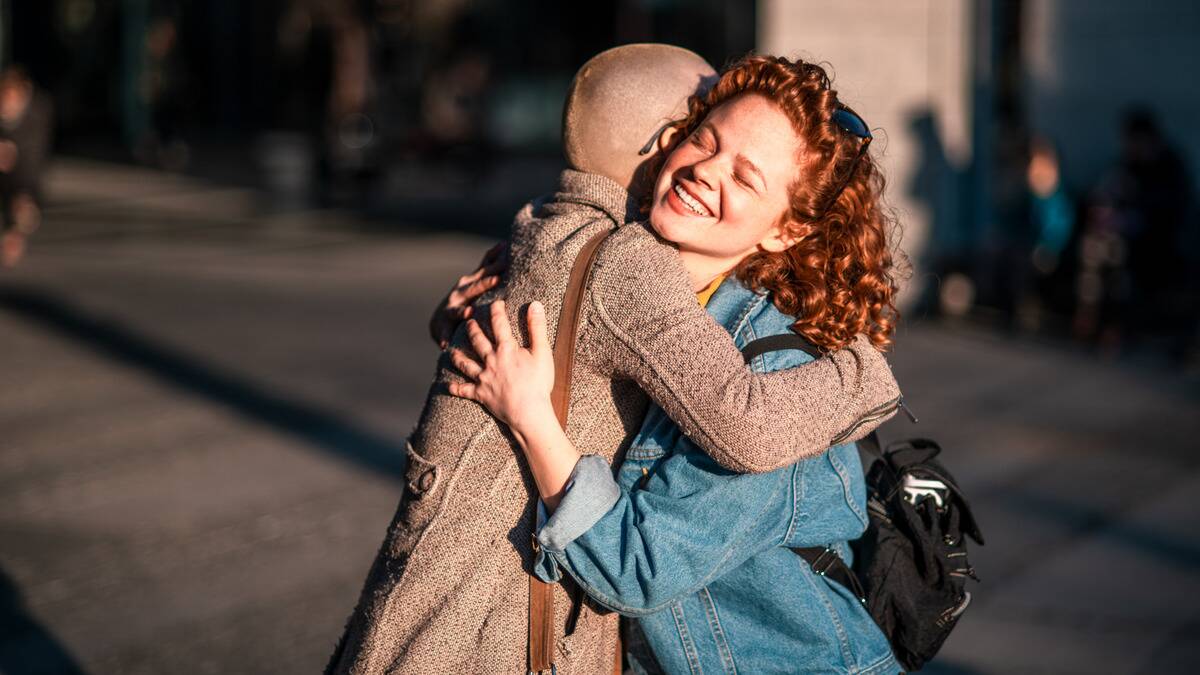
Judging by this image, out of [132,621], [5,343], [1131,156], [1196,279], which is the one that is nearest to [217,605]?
[132,621]

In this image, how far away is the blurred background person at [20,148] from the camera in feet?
45.7

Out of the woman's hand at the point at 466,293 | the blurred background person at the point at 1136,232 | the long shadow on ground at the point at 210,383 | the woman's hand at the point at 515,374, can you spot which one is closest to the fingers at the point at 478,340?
the woman's hand at the point at 515,374

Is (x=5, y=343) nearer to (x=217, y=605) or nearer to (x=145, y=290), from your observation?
(x=145, y=290)

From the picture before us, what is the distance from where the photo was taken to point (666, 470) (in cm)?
201

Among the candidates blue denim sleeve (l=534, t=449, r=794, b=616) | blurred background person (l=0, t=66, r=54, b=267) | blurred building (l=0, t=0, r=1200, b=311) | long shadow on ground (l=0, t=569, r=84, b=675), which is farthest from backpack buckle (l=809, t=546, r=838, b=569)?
blurred background person (l=0, t=66, r=54, b=267)

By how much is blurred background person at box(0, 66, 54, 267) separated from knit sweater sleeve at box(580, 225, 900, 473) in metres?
13.0

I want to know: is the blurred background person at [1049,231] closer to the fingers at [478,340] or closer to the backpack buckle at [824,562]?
the backpack buckle at [824,562]

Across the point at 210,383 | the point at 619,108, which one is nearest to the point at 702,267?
the point at 619,108

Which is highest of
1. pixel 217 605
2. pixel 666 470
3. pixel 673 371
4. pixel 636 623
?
pixel 673 371

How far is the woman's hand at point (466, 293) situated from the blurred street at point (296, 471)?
259cm

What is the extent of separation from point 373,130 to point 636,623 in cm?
2009

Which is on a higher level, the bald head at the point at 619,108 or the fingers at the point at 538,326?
the bald head at the point at 619,108

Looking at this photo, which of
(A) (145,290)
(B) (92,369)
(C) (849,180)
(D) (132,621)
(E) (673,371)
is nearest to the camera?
(E) (673,371)

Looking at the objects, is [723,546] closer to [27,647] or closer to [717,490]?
[717,490]
